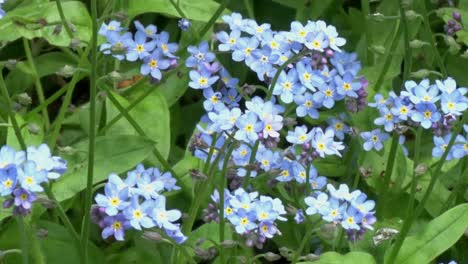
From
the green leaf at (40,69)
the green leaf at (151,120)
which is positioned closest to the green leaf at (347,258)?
the green leaf at (151,120)

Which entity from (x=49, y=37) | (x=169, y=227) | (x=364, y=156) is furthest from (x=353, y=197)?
(x=49, y=37)

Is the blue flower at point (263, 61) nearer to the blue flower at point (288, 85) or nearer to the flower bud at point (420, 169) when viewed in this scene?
the blue flower at point (288, 85)

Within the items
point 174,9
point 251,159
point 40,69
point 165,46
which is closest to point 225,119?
point 251,159

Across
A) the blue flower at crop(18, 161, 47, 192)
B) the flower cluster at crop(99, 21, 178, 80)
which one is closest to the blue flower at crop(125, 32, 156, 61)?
the flower cluster at crop(99, 21, 178, 80)

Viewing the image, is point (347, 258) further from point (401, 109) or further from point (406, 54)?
point (406, 54)

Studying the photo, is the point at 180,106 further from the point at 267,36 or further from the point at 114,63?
the point at 267,36
